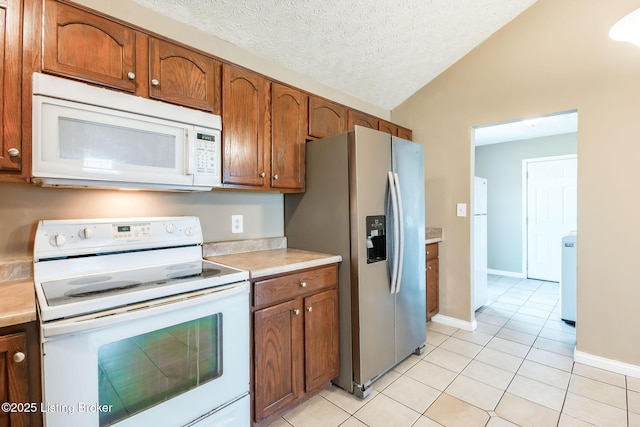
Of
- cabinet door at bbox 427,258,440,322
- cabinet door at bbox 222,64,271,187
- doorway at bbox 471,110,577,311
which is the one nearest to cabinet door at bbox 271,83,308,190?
cabinet door at bbox 222,64,271,187

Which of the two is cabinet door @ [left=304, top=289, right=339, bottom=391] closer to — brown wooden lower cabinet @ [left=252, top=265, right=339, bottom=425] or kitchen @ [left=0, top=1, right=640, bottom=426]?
brown wooden lower cabinet @ [left=252, top=265, right=339, bottom=425]

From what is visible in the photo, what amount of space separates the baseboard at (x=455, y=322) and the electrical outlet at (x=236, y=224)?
227 centimetres

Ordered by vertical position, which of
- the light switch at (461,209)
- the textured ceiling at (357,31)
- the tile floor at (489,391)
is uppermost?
the textured ceiling at (357,31)

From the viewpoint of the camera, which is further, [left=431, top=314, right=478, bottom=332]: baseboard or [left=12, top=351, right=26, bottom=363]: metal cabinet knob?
[left=431, top=314, right=478, bottom=332]: baseboard

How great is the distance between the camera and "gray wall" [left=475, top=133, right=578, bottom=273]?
4.98 meters

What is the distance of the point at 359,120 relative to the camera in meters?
2.72

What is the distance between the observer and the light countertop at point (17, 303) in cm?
96

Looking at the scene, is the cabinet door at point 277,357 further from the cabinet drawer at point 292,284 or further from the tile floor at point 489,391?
the tile floor at point 489,391

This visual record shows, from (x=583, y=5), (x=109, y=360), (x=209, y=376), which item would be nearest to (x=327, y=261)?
(x=209, y=376)

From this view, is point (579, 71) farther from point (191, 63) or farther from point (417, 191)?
point (191, 63)

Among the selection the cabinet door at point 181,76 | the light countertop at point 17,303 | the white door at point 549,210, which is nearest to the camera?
the light countertop at point 17,303

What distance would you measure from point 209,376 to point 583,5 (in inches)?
141

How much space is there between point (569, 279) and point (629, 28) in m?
2.40

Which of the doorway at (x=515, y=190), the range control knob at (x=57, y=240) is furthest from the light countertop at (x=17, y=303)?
the doorway at (x=515, y=190)
